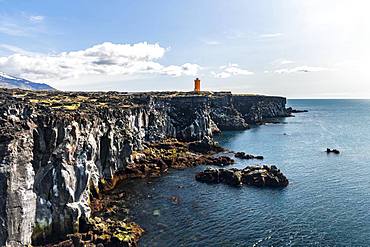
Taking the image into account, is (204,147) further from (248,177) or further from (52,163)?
(52,163)

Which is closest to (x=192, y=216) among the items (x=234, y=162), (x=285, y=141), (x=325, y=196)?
(x=325, y=196)

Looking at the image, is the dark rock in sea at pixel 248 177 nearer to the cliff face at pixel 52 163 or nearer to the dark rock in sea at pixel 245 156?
the cliff face at pixel 52 163

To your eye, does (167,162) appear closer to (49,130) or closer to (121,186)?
(121,186)

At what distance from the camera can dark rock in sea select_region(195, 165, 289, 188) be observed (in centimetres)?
8038

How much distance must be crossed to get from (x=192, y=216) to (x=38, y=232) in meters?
24.6

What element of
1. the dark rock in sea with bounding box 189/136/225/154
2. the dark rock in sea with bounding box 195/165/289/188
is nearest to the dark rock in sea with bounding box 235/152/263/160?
the dark rock in sea with bounding box 189/136/225/154

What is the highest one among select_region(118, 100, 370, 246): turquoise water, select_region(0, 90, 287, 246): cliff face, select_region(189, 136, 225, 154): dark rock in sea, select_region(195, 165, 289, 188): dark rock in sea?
select_region(0, 90, 287, 246): cliff face

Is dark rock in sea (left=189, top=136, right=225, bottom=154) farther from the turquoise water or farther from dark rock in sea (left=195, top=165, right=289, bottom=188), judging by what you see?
dark rock in sea (left=195, top=165, right=289, bottom=188)

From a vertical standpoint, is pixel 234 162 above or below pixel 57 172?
below

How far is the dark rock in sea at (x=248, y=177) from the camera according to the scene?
80375 mm

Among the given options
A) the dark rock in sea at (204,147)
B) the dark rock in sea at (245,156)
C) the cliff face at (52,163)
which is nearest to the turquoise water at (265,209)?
the dark rock in sea at (245,156)

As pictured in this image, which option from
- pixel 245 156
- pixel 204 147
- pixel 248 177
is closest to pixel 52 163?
pixel 248 177

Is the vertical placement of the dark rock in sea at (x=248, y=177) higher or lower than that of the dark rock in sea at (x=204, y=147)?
lower

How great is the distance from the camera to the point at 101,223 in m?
54.0
